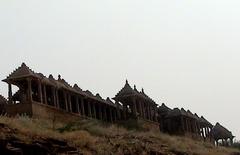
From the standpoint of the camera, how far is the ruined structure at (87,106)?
104 feet

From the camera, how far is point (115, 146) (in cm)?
2469

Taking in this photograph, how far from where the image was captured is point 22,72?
31938 mm

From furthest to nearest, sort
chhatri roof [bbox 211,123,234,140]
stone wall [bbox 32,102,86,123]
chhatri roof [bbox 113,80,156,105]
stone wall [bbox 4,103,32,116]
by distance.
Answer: chhatri roof [bbox 211,123,234,140] < chhatri roof [bbox 113,80,156,105] < stone wall [bbox 32,102,86,123] < stone wall [bbox 4,103,32,116]

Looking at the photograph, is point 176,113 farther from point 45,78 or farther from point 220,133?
point 45,78

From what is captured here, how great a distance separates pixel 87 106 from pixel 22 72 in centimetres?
855

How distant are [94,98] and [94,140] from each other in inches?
582

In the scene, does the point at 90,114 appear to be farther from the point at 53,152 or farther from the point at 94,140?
the point at 53,152

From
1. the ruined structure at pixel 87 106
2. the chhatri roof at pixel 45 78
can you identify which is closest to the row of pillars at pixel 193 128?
the ruined structure at pixel 87 106

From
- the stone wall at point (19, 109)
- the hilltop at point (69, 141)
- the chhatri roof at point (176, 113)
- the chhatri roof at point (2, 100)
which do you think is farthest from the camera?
the chhatri roof at point (176, 113)

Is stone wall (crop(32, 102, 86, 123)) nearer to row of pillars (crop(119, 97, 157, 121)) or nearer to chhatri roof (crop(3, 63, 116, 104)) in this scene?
chhatri roof (crop(3, 63, 116, 104))

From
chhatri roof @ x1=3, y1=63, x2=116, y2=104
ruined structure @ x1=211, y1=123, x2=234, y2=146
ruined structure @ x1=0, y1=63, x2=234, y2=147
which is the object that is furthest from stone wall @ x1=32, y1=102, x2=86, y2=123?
ruined structure @ x1=211, y1=123, x2=234, y2=146

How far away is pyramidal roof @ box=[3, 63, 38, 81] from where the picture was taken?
31.7 meters

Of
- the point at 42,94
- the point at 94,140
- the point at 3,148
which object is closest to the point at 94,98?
the point at 42,94

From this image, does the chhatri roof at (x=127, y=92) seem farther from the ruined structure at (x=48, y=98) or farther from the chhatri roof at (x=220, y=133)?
the chhatri roof at (x=220, y=133)
